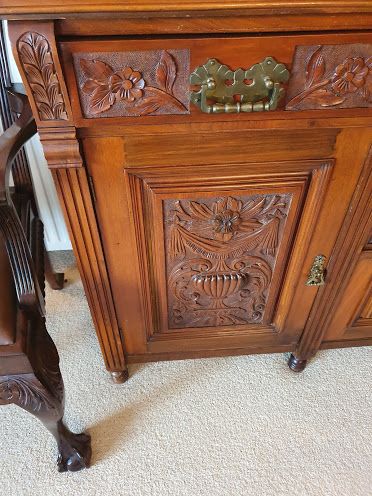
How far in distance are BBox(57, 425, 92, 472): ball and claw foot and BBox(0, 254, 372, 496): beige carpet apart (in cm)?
2

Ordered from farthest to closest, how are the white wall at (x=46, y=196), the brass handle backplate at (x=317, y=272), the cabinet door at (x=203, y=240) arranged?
1. the white wall at (x=46, y=196)
2. the brass handle backplate at (x=317, y=272)
3. the cabinet door at (x=203, y=240)

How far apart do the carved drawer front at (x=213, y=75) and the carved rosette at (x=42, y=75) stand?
0.02 metres

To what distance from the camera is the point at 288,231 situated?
0.77 metres

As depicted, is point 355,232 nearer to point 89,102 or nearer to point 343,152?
point 343,152

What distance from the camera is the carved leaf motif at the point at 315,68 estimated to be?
53cm

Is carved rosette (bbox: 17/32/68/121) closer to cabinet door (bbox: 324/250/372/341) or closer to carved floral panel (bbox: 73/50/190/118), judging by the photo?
carved floral panel (bbox: 73/50/190/118)

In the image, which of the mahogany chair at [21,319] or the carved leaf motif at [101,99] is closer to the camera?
the carved leaf motif at [101,99]

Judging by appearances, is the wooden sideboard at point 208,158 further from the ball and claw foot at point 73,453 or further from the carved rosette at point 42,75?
the ball and claw foot at point 73,453

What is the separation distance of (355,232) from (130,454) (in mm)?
673

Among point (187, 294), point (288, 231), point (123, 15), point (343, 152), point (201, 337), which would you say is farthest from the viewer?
point (201, 337)

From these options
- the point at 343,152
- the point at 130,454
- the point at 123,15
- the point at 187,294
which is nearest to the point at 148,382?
the point at 130,454

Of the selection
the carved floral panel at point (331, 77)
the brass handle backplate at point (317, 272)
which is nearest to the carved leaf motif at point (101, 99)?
the carved floral panel at point (331, 77)

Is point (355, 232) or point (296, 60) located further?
point (355, 232)

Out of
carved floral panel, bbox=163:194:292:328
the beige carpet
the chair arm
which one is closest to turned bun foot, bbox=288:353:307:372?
the beige carpet
